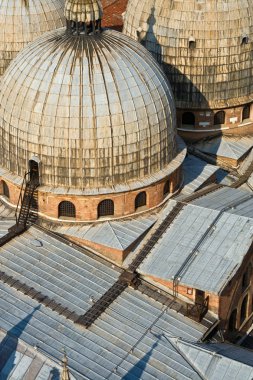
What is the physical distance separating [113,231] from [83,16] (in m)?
14.9

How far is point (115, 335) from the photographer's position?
185ft

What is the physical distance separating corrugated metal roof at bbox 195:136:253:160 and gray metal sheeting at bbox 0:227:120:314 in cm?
1927

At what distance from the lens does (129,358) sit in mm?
54906

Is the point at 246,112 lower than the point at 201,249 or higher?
higher

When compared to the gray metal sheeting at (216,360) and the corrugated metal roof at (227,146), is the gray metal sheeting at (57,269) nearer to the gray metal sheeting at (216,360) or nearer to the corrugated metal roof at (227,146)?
the gray metal sheeting at (216,360)

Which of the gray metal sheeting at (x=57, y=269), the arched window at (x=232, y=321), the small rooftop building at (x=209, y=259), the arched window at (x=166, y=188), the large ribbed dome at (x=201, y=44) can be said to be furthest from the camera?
the large ribbed dome at (x=201, y=44)

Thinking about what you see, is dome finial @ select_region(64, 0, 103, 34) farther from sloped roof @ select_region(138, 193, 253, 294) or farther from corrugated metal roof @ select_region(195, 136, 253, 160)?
corrugated metal roof @ select_region(195, 136, 253, 160)

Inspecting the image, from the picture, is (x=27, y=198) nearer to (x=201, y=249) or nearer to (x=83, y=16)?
(x=201, y=249)

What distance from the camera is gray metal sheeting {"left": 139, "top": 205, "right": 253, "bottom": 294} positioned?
5953cm

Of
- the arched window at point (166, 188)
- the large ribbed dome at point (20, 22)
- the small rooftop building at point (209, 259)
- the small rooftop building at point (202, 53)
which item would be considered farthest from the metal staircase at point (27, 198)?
the small rooftop building at point (202, 53)

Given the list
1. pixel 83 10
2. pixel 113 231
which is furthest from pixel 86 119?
pixel 113 231

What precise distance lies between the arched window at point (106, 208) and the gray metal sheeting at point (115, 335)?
6.38 metres

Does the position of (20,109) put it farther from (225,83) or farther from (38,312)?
(225,83)

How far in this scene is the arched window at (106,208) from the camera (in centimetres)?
6266
